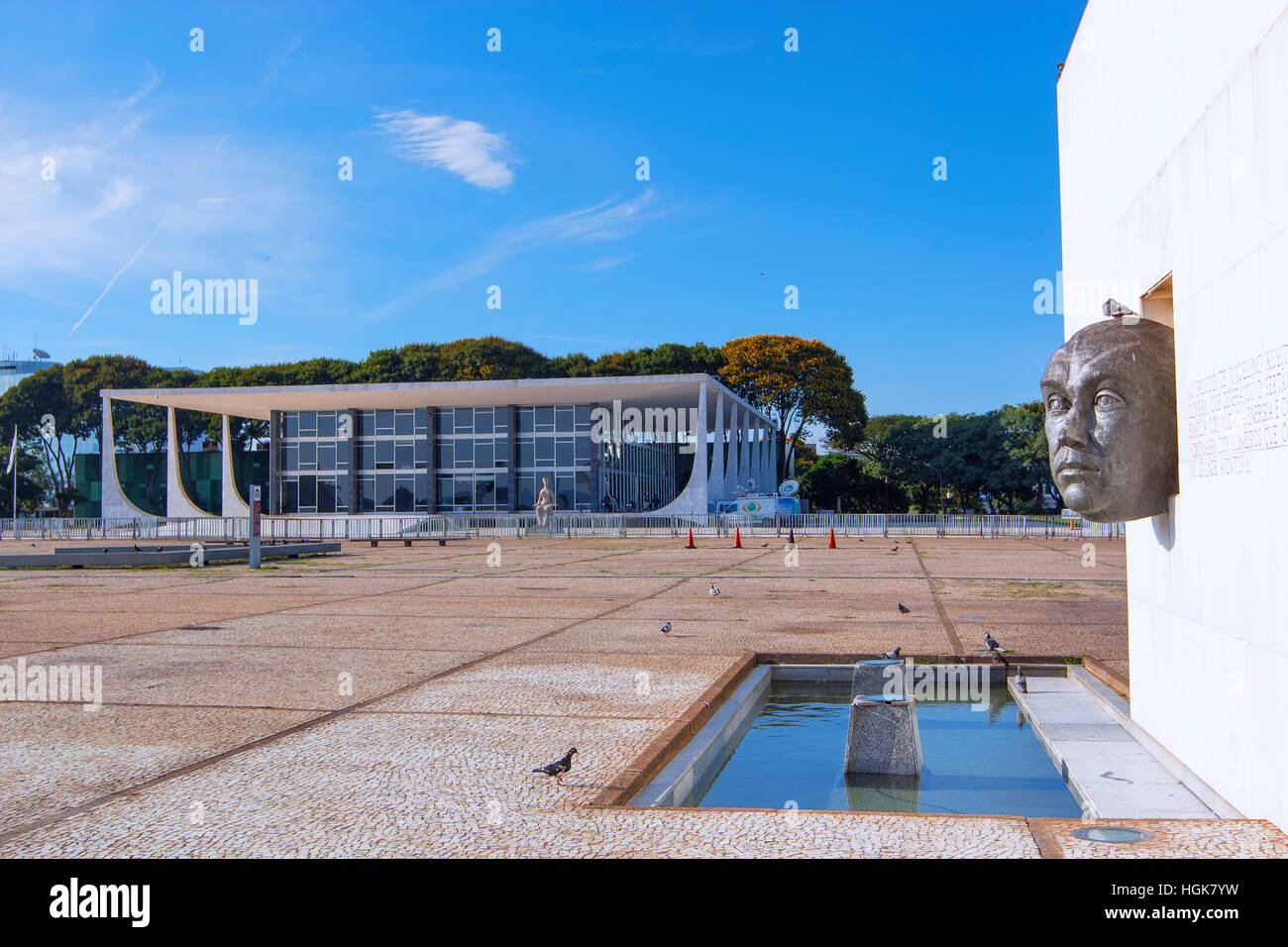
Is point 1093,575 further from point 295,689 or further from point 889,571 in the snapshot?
point 295,689

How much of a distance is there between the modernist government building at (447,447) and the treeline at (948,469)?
12202mm

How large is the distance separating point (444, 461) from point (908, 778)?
52092 mm

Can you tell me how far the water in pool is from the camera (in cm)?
578

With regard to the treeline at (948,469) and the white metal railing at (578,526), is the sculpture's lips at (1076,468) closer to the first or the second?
the white metal railing at (578,526)

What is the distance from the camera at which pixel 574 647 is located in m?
10.0

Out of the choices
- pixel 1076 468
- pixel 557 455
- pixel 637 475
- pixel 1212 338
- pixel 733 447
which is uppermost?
pixel 733 447

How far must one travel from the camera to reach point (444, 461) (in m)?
56.5

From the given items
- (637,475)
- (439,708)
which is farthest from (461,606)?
(637,475)

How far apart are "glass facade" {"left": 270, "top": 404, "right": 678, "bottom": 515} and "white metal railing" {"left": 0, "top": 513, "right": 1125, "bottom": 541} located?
5.22 m

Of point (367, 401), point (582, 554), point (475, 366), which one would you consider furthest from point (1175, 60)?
point (475, 366)

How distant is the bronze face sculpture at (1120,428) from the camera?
5691 mm

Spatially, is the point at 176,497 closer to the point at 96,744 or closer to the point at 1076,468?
the point at 96,744
